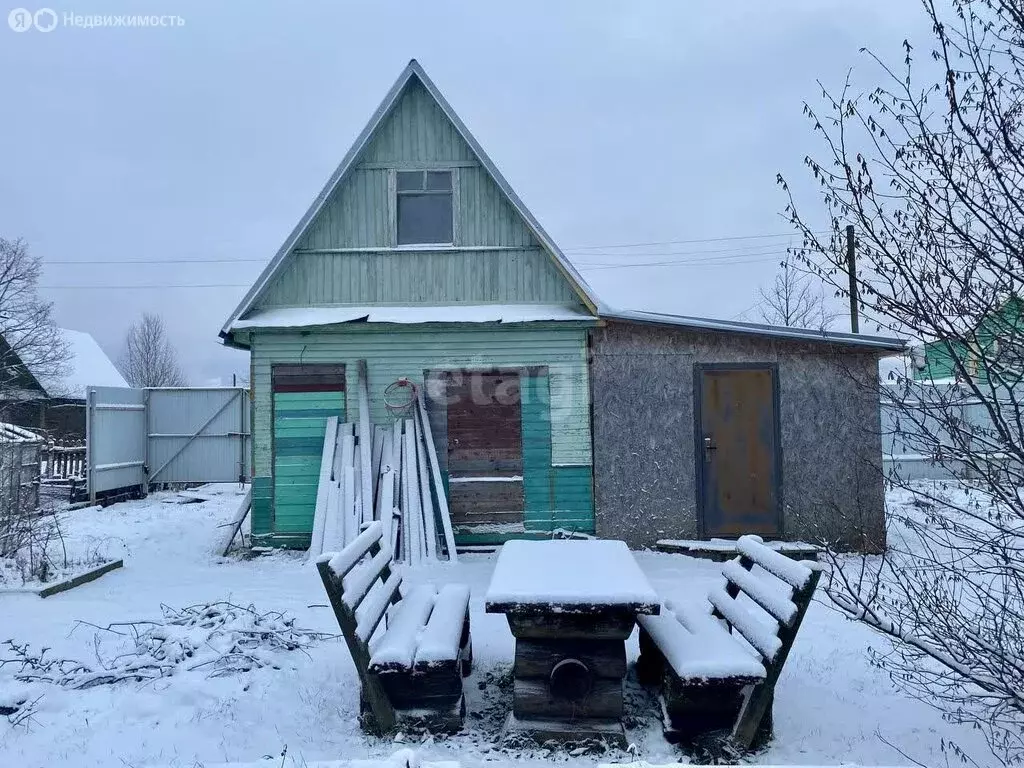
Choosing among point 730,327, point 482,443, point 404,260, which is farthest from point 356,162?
point 730,327

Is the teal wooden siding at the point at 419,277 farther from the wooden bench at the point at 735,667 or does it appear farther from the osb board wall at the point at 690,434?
the wooden bench at the point at 735,667

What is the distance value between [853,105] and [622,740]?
316cm

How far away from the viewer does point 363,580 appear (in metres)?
3.90

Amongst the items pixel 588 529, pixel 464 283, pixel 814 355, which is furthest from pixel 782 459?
pixel 464 283

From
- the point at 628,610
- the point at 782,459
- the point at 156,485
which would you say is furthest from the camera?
the point at 156,485

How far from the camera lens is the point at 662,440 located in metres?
8.68

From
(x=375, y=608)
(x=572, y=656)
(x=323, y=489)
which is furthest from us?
(x=323, y=489)

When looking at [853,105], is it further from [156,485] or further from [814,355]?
[156,485]

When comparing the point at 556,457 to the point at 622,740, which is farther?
the point at 556,457

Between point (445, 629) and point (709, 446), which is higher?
point (709, 446)

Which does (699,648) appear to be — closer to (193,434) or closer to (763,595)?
(763,595)

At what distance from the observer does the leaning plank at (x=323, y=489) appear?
8.02 m

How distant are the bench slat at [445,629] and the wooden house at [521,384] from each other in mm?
3967

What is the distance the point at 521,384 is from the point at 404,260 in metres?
2.25
